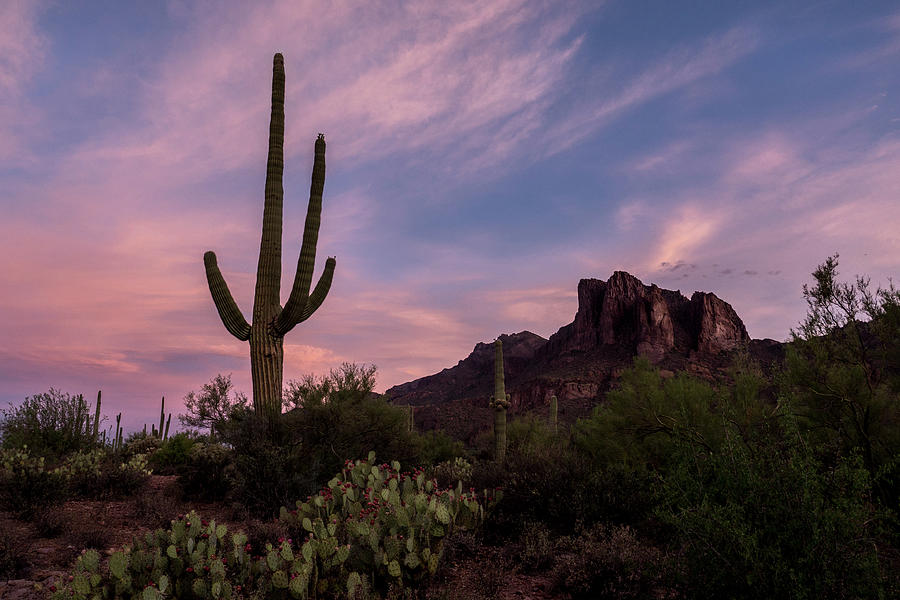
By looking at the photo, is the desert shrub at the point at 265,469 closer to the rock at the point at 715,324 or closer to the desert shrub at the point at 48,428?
the desert shrub at the point at 48,428

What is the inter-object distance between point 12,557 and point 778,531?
8518 mm

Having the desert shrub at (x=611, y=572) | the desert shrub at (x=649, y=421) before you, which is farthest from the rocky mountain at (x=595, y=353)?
the desert shrub at (x=611, y=572)

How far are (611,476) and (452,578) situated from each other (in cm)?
315

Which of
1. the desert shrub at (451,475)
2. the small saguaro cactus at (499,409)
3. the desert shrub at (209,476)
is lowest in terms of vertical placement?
the desert shrub at (451,475)

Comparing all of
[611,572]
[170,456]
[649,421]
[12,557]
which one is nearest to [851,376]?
[649,421]

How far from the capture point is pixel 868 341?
1186 cm

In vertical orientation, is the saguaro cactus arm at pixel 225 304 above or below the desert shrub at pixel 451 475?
above

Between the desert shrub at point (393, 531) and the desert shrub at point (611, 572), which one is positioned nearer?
the desert shrub at point (611, 572)

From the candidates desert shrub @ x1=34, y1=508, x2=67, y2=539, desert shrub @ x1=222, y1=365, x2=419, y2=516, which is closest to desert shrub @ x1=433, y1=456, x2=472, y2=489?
desert shrub @ x1=222, y1=365, x2=419, y2=516

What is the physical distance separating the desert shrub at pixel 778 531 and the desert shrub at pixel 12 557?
7599 millimetres

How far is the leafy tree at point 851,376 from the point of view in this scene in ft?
29.3

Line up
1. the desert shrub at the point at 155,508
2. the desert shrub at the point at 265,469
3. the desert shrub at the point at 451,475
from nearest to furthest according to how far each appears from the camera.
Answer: the desert shrub at the point at 155,508, the desert shrub at the point at 265,469, the desert shrub at the point at 451,475

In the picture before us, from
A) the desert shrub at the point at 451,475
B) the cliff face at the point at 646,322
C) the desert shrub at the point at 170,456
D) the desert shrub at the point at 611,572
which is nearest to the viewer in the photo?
the desert shrub at the point at 611,572

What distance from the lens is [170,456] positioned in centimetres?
1652
